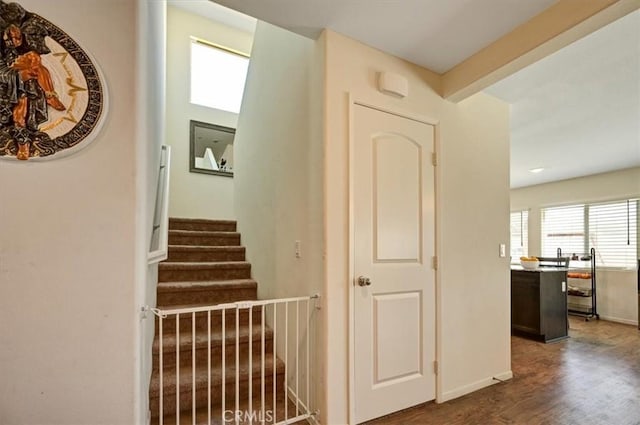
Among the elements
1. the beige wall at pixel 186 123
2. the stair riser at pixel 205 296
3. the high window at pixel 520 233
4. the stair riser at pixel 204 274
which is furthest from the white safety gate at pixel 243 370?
the high window at pixel 520 233

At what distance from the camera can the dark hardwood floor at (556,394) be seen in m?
2.17

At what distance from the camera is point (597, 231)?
5660mm

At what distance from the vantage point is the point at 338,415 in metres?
1.96

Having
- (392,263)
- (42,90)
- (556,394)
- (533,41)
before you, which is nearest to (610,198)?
(556,394)

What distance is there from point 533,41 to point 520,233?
6190 mm

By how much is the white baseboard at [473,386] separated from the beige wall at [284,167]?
1.10 meters

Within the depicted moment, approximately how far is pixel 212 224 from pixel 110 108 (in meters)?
2.79

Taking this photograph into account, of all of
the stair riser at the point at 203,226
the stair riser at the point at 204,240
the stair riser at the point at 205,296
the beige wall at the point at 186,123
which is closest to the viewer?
the stair riser at the point at 205,296

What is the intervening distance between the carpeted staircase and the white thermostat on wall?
6.05 ft

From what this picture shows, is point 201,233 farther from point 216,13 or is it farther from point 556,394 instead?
point 216,13

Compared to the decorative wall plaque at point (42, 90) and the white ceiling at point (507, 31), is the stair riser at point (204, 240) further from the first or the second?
the white ceiling at point (507, 31)

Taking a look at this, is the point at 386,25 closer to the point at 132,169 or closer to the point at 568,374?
the point at 132,169

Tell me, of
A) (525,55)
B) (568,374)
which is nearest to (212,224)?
(525,55)

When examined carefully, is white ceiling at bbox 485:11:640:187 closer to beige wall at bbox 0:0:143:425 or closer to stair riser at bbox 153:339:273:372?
beige wall at bbox 0:0:143:425
